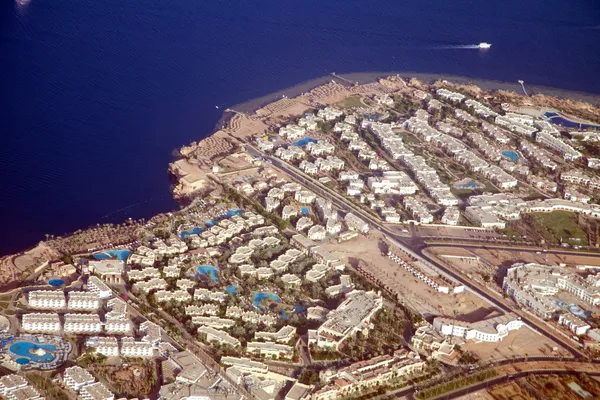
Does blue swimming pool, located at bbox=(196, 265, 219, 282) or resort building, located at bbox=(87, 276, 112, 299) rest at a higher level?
resort building, located at bbox=(87, 276, 112, 299)

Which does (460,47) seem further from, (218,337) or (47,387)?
(47,387)

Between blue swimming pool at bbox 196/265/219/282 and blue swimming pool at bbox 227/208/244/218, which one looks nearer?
blue swimming pool at bbox 196/265/219/282

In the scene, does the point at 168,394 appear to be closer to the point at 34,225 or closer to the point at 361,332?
the point at 361,332

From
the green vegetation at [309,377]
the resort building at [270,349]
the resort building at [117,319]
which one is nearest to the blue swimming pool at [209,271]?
the resort building at [117,319]

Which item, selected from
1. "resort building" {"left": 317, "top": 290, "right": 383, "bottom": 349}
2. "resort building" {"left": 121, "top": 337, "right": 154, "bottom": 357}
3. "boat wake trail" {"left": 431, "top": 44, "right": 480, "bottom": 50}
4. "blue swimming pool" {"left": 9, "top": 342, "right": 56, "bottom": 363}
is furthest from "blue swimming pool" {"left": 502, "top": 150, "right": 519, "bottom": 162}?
"blue swimming pool" {"left": 9, "top": 342, "right": 56, "bottom": 363}

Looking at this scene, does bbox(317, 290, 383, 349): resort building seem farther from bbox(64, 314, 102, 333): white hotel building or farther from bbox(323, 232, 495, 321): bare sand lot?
bbox(64, 314, 102, 333): white hotel building

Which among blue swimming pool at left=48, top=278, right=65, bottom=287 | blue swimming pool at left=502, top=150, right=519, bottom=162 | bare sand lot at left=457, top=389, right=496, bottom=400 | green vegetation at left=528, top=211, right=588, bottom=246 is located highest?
blue swimming pool at left=502, top=150, right=519, bottom=162

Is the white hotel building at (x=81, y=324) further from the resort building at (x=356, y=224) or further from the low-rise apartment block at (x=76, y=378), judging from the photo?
the resort building at (x=356, y=224)
